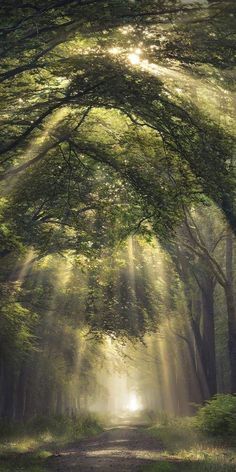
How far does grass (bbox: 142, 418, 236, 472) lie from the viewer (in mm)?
12672

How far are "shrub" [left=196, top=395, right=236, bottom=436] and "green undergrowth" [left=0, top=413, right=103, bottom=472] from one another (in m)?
5.70

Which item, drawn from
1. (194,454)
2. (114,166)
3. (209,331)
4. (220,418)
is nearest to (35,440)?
(209,331)

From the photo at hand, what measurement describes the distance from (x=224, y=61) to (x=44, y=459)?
1314 cm

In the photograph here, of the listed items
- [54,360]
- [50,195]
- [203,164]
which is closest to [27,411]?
[54,360]

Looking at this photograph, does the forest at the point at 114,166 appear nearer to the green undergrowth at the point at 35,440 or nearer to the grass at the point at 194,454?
the grass at the point at 194,454

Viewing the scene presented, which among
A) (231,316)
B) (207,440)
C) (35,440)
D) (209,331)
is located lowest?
(207,440)

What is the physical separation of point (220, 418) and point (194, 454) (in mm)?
4120

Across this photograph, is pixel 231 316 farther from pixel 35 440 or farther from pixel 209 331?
pixel 35 440

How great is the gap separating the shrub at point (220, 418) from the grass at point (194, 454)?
1.35 feet

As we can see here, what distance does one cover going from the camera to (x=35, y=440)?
27.6 meters

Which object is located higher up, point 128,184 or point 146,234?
point 128,184

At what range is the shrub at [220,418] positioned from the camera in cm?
1971

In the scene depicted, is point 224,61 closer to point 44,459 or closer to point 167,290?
Result: point 44,459

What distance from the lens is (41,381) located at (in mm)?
41375
